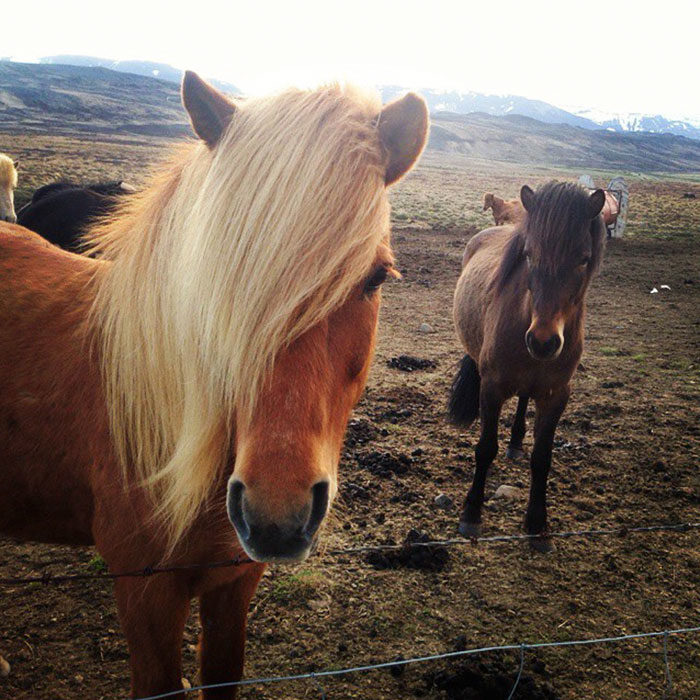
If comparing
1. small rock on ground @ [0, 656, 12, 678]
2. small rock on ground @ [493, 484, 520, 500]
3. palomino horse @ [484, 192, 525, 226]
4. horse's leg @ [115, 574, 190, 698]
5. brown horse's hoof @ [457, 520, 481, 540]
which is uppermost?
palomino horse @ [484, 192, 525, 226]

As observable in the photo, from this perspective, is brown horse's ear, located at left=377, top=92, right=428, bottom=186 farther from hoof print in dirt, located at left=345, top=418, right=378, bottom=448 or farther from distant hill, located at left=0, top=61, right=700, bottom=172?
distant hill, located at left=0, top=61, right=700, bottom=172

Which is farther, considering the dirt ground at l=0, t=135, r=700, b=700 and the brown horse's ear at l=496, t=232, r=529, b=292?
the brown horse's ear at l=496, t=232, r=529, b=292

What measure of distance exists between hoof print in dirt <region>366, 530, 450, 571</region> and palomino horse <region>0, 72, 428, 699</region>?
1.77 meters

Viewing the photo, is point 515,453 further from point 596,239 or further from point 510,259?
point 596,239

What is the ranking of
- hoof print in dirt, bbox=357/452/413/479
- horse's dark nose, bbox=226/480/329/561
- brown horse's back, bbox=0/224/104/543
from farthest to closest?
hoof print in dirt, bbox=357/452/413/479, brown horse's back, bbox=0/224/104/543, horse's dark nose, bbox=226/480/329/561

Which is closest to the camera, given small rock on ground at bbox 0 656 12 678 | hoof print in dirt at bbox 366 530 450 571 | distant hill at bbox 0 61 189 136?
small rock on ground at bbox 0 656 12 678

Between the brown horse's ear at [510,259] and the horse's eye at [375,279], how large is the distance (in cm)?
274

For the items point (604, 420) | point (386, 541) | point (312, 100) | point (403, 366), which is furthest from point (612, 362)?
point (312, 100)

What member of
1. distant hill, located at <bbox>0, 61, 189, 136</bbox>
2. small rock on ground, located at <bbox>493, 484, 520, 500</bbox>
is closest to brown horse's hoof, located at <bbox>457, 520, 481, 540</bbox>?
small rock on ground, located at <bbox>493, 484, 520, 500</bbox>

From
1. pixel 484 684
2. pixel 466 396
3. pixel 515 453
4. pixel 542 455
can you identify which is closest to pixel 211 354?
pixel 484 684

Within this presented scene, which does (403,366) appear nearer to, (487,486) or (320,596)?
(487,486)

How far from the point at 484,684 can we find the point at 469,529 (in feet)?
4.16

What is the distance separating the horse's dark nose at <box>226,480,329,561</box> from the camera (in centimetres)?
103

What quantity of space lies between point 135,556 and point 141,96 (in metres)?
115
